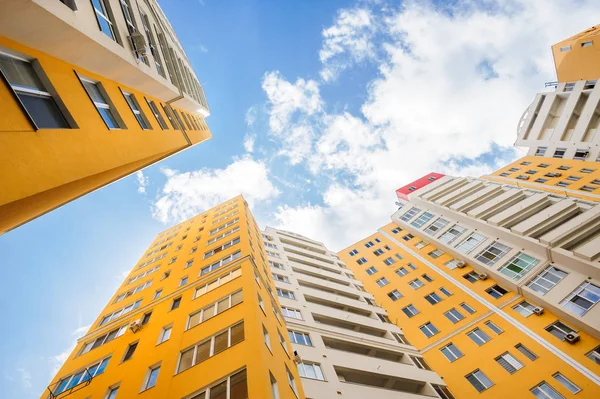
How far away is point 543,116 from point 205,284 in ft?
204

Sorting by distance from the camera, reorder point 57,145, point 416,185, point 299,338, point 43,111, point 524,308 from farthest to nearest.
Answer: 1. point 416,185
2. point 524,308
3. point 299,338
4. point 43,111
5. point 57,145

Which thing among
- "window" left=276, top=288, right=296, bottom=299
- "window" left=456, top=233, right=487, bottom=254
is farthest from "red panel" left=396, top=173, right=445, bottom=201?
"window" left=276, top=288, right=296, bottom=299

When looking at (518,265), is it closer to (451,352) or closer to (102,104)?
(451,352)

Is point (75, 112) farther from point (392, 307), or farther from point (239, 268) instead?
point (392, 307)

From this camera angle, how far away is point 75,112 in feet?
26.6

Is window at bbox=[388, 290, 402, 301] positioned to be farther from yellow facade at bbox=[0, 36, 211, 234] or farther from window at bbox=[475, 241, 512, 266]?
yellow facade at bbox=[0, 36, 211, 234]

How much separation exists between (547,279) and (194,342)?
29.3 m

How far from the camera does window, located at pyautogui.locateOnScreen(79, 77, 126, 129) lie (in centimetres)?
961

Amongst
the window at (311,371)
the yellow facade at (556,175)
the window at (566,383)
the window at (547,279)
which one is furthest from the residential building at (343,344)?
the yellow facade at (556,175)

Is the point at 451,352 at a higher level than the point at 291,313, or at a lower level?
lower

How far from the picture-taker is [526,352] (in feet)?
65.4

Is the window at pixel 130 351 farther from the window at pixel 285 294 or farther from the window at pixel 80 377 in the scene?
the window at pixel 285 294

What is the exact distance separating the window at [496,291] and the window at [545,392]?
364 inches

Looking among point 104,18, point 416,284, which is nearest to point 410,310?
point 416,284
